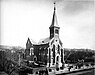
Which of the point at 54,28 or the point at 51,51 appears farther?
the point at 51,51

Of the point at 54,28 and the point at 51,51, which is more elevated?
the point at 54,28

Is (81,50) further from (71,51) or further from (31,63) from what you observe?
(31,63)

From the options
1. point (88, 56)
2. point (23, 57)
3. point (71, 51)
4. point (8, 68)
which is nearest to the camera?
point (8, 68)

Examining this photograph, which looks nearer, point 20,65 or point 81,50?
point 20,65

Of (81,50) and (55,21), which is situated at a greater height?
(55,21)

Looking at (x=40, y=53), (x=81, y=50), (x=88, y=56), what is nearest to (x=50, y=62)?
(x=40, y=53)

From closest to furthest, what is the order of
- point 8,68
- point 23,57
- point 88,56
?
point 8,68 → point 23,57 → point 88,56

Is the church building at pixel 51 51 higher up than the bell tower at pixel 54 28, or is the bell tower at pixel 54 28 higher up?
the bell tower at pixel 54 28

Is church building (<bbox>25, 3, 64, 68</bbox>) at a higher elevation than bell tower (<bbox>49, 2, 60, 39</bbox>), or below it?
below
